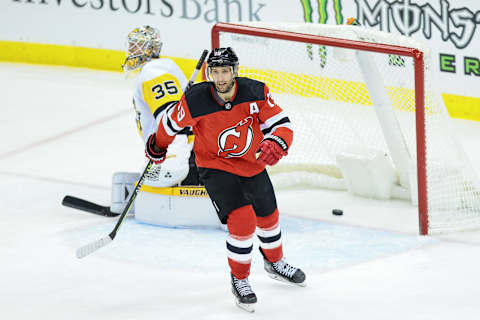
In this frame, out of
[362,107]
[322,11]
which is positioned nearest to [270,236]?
[362,107]

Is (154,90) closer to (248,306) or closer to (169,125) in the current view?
(169,125)

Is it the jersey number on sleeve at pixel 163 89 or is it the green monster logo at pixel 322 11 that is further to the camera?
the green monster logo at pixel 322 11

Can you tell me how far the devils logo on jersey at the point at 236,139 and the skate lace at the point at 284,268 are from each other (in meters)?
0.50

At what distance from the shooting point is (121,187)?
4.92 meters

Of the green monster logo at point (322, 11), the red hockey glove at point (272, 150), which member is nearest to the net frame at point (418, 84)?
the red hockey glove at point (272, 150)

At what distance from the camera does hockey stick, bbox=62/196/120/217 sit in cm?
498

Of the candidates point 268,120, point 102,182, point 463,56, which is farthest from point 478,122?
point 268,120

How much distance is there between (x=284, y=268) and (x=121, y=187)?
1.27 m

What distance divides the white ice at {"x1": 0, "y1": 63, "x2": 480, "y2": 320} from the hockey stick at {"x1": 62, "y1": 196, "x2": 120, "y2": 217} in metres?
0.04

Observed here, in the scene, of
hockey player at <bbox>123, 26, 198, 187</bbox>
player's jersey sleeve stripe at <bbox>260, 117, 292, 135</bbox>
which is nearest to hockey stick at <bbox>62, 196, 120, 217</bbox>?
hockey player at <bbox>123, 26, 198, 187</bbox>

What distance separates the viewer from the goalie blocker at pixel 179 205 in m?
4.70

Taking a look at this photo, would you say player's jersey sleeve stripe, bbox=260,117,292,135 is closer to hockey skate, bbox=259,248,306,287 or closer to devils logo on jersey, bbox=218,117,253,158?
devils logo on jersey, bbox=218,117,253,158

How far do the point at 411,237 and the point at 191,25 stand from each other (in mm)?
3450

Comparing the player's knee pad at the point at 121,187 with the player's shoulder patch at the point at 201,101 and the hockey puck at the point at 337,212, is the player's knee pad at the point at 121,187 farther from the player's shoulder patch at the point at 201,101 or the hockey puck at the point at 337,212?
the player's shoulder patch at the point at 201,101
